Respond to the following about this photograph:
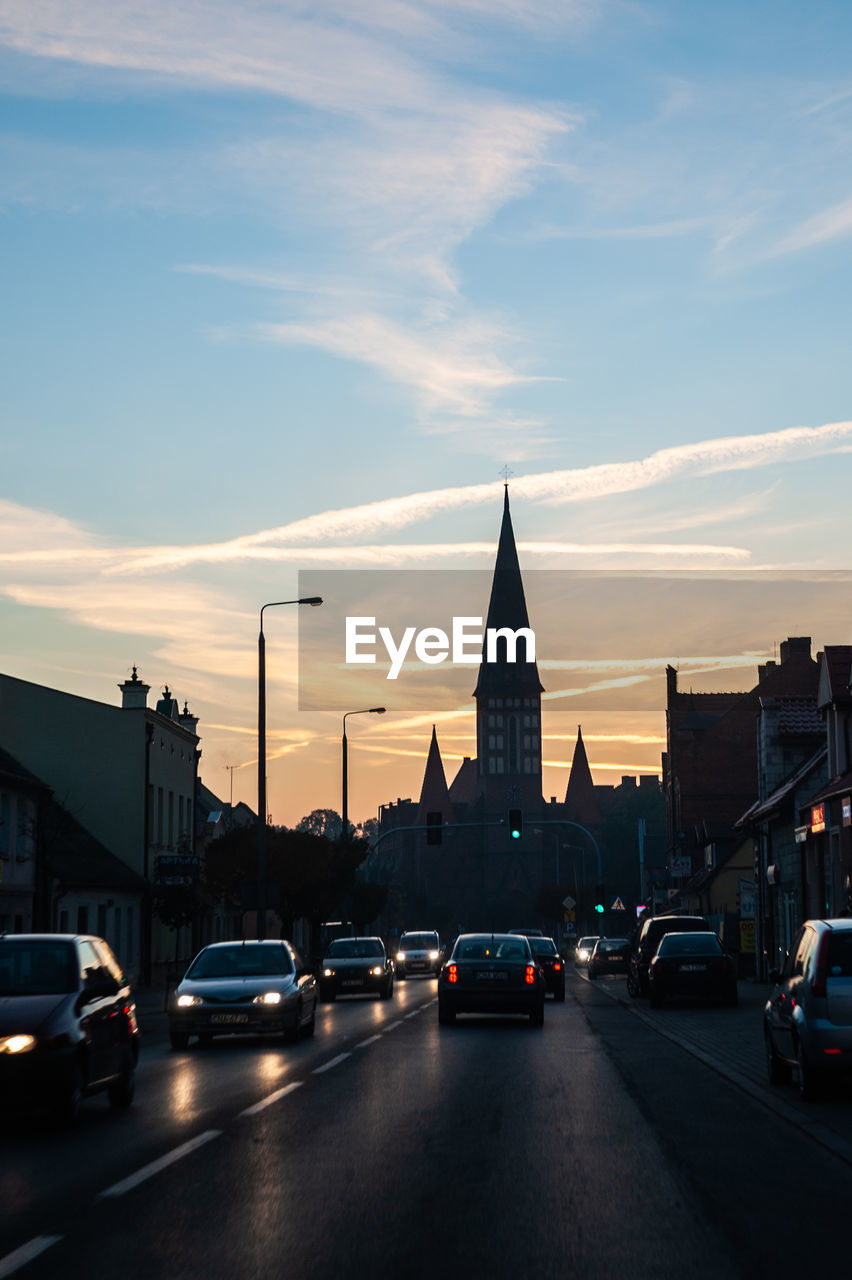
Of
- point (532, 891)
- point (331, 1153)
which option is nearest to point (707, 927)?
point (331, 1153)

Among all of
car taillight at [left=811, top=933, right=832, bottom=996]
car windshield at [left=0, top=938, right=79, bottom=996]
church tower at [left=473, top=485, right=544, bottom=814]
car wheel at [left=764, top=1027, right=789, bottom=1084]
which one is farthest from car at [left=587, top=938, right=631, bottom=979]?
church tower at [left=473, top=485, right=544, bottom=814]

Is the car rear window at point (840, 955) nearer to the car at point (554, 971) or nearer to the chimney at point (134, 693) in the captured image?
the car at point (554, 971)

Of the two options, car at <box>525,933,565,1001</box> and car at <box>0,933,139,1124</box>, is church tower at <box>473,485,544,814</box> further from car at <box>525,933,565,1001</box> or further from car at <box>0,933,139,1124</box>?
car at <box>0,933,139,1124</box>

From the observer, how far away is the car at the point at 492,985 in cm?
2605

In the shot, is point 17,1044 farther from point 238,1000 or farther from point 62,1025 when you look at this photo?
point 238,1000

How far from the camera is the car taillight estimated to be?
13.7m

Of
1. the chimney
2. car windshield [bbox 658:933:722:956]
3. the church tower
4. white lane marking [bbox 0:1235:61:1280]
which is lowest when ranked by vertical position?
white lane marking [bbox 0:1235:61:1280]

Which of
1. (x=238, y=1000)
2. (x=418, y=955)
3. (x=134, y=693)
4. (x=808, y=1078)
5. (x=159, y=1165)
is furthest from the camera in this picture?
(x=418, y=955)

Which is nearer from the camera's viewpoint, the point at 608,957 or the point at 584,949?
the point at 608,957

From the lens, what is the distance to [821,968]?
543 inches

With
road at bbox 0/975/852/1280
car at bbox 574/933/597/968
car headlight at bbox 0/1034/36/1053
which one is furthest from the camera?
car at bbox 574/933/597/968

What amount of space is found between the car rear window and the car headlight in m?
6.63

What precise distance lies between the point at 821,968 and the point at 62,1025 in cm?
635

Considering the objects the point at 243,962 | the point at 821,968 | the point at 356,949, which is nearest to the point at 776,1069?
the point at 821,968
